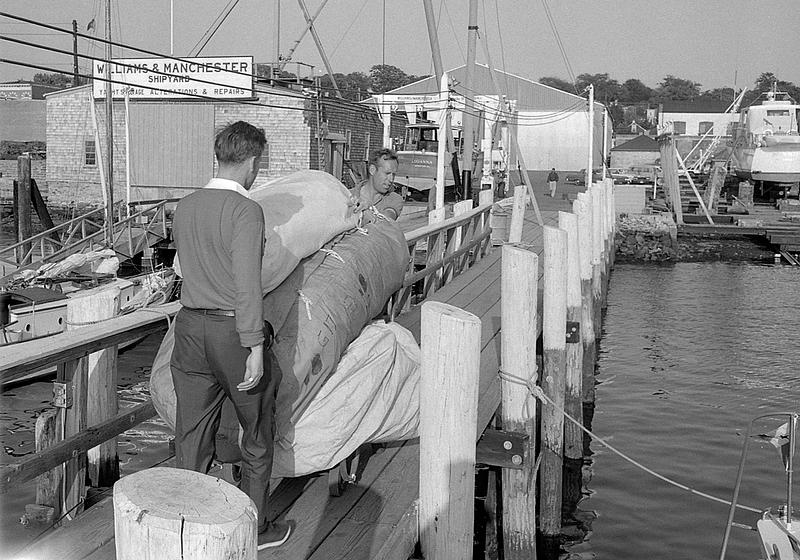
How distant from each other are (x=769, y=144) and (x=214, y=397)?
42.4 m

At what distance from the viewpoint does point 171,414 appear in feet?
15.4

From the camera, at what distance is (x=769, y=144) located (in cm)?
4222

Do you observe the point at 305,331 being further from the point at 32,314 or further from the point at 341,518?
the point at 32,314

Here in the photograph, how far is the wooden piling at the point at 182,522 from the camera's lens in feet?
6.40

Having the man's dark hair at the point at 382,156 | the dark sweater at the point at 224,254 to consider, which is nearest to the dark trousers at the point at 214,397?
the dark sweater at the point at 224,254

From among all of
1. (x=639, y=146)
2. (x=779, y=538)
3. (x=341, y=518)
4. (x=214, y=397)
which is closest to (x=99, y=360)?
(x=214, y=397)

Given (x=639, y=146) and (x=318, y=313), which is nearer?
(x=318, y=313)

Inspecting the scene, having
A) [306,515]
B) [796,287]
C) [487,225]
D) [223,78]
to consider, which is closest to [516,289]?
[306,515]

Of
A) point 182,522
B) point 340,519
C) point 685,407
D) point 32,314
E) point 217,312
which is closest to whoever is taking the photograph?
point 182,522

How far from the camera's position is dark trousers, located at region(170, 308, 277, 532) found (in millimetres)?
4113

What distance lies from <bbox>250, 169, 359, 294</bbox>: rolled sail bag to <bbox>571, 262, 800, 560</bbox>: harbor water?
4373mm

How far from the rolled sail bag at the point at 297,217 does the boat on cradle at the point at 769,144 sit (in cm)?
3948

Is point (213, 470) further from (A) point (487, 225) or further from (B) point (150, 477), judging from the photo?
(A) point (487, 225)

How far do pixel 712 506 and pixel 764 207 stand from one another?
3332 centimetres
